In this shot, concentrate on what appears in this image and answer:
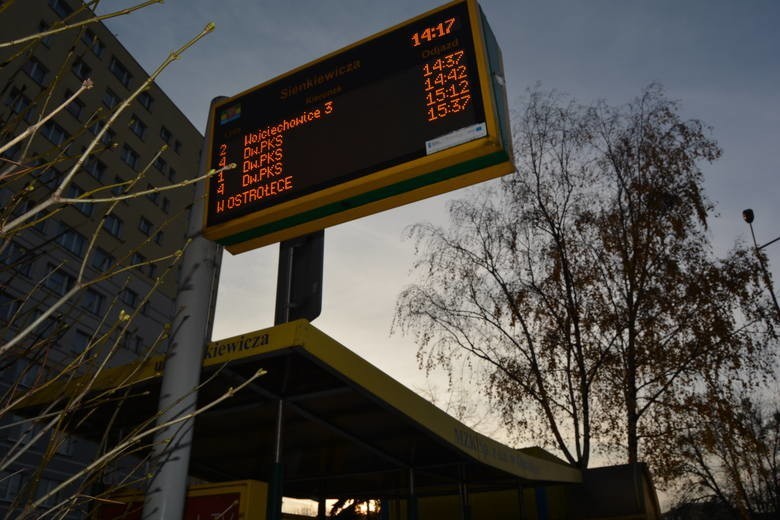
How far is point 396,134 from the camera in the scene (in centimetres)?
508

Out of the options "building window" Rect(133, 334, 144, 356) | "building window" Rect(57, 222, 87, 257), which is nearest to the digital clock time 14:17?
"building window" Rect(133, 334, 144, 356)

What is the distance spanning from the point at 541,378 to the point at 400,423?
1075 centimetres

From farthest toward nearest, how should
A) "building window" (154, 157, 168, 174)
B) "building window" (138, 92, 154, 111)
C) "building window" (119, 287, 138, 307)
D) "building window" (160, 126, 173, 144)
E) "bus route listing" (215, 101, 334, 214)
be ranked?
"building window" (160, 126, 173, 144), "building window" (154, 157, 168, 174), "building window" (138, 92, 154, 111), "building window" (119, 287, 138, 307), "bus route listing" (215, 101, 334, 214)

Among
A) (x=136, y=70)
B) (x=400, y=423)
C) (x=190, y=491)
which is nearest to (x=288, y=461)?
(x=400, y=423)

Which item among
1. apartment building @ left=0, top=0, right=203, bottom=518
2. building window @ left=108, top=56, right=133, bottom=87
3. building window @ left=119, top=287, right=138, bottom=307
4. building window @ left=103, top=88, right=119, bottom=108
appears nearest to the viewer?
apartment building @ left=0, top=0, right=203, bottom=518

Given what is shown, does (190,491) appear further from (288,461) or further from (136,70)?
(136,70)

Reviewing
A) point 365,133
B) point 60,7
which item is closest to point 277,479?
point 365,133

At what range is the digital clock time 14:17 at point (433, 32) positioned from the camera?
209 inches

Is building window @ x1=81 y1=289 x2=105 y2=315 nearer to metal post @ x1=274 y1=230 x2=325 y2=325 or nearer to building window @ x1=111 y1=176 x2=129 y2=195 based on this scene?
building window @ x1=111 y1=176 x2=129 y2=195

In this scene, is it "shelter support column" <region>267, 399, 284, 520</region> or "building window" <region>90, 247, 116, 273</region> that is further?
"building window" <region>90, 247, 116, 273</region>

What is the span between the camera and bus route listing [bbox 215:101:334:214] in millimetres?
5555

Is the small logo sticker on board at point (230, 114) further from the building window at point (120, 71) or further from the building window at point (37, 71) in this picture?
the building window at point (120, 71)

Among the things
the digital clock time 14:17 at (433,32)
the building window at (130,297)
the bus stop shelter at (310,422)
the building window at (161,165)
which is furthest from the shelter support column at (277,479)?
the building window at (161,165)

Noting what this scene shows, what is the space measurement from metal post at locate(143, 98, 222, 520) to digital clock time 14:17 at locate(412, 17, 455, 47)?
2.36 meters
